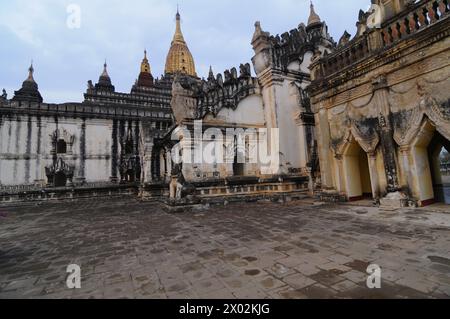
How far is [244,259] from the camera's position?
3.73m

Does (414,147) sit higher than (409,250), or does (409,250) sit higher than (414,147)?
(414,147)

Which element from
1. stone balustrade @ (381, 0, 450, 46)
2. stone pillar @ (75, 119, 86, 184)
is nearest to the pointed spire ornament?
stone balustrade @ (381, 0, 450, 46)

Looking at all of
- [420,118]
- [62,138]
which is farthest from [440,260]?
[62,138]

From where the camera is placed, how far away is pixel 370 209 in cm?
732

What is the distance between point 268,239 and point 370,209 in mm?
4494

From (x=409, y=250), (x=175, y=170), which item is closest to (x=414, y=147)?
(x=409, y=250)

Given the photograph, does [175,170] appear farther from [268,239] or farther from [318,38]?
[318,38]

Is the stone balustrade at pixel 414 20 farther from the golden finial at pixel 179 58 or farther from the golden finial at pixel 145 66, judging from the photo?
the golden finial at pixel 145 66

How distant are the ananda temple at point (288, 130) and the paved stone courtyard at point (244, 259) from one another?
2.71 m

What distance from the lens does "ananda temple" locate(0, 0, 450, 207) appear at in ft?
23.3

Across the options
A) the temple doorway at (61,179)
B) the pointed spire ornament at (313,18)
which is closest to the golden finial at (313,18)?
the pointed spire ornament at (313,18)

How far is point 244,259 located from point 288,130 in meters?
10.6

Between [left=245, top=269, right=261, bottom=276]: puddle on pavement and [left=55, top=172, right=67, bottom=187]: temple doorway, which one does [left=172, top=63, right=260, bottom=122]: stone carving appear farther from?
[left=55, top=172, right=67, bottom=187]: temple doorway
